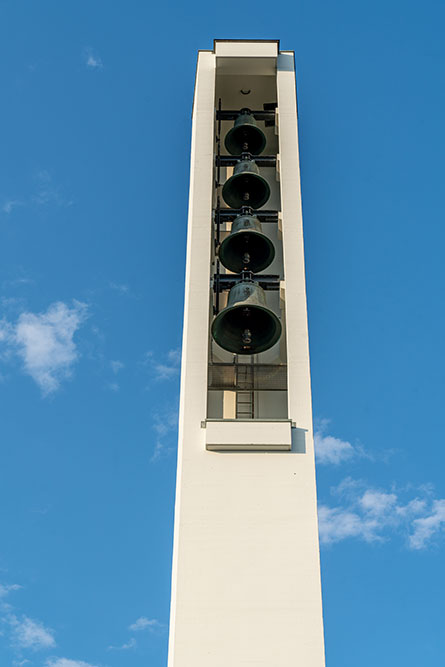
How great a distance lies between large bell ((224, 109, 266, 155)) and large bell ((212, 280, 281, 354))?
4948mm

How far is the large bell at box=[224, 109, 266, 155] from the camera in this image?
1925 cm

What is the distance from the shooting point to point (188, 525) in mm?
13688

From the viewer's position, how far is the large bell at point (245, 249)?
16.9 metres

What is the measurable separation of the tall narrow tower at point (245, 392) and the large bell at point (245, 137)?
0.09ft

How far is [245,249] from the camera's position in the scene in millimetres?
17016

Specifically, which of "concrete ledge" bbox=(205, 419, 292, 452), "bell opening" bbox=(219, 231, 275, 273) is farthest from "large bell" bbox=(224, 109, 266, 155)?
"concrete ledge" bbox=(205, 419, 292, 452)

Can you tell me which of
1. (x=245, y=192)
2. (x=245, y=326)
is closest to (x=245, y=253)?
(x=245, y=192)

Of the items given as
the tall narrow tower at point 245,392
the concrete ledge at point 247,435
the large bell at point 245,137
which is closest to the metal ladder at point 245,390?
the tall narrow tower at point 245,392

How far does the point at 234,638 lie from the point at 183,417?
391 centimetres

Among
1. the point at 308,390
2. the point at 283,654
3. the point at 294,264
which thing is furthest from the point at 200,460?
the point at 294,264

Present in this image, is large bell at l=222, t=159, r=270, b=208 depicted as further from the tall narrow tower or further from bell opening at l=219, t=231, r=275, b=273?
bell opening at l=219, t=231, r=275, b=273

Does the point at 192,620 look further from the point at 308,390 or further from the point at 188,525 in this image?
the point at 308,390

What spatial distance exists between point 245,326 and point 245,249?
83.1 inches

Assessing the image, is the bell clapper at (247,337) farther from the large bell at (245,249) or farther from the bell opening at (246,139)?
the bell opening at (246,139)
